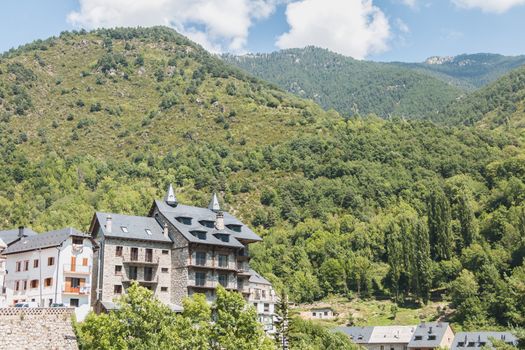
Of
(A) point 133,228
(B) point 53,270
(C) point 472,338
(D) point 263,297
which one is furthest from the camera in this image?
(D) point 263,297

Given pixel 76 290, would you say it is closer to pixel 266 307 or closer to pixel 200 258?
pixel 200 258

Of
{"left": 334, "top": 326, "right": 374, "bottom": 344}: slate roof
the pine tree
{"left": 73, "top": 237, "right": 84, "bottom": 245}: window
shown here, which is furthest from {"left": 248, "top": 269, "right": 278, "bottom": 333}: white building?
{"left": 73, "top": 237, "right": 84, "bottom": 245}: window

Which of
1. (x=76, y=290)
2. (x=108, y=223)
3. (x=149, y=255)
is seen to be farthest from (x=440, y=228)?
(x=76, y=290)

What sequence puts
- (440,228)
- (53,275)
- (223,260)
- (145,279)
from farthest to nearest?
(440,228), (223,260), (145,279), (53,275)

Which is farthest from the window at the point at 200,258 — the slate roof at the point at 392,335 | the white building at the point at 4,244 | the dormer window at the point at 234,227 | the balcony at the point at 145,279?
the slate roof at the point at 392,335

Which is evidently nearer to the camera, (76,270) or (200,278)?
(76,270)

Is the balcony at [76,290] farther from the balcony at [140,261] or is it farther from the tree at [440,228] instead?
the tree at [440,228]

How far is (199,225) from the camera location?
87.4 metres

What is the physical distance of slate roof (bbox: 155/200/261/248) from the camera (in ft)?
277

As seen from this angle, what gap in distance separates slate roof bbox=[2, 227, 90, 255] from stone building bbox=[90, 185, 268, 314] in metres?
4.09

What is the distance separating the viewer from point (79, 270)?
76.7 metres

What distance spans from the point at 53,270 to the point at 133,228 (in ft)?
37.8

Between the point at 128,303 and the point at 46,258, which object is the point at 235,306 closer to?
the point at 128,303

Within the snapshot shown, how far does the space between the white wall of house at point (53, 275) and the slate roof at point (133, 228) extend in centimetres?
353
